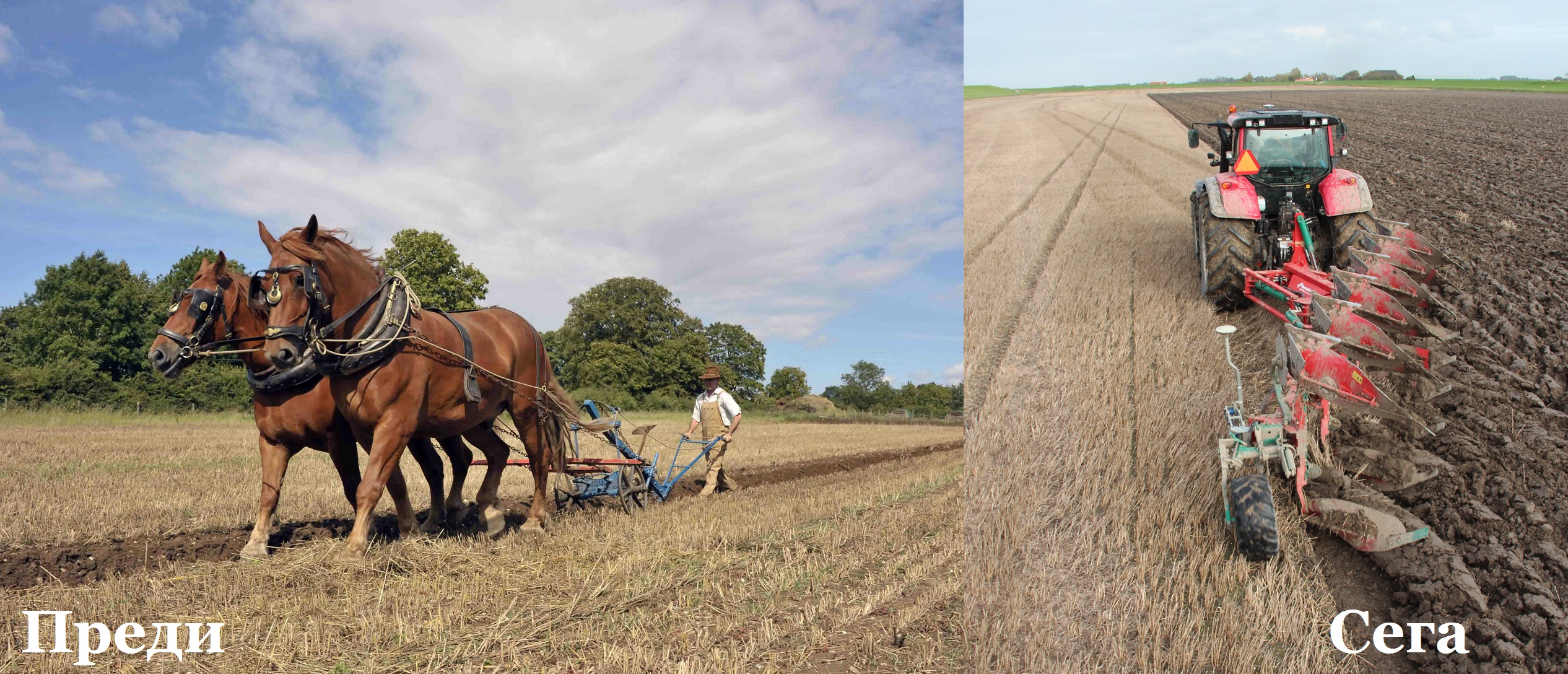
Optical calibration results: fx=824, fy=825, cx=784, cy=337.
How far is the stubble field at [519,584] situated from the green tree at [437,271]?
608 inches

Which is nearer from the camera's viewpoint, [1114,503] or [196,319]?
[1114,503]

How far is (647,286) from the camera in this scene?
116 feet

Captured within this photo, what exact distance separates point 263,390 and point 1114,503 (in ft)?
16.1

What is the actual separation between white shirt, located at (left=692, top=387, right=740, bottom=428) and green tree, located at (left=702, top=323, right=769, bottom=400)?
34391mm

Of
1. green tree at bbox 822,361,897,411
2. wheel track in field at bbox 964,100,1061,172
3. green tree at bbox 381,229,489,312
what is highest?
wheel track in field at bbox 964,100,1061,172

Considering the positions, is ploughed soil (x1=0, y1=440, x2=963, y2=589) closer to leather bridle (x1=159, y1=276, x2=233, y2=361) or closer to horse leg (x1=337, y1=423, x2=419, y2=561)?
horse leg (x1=337, y1=423, x2=419, y2=561)

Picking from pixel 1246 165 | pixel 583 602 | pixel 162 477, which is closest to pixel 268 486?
pixel 583 602

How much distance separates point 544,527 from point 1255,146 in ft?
27.5

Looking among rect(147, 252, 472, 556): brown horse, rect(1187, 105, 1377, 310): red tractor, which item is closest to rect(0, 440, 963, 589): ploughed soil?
rect(147, 252, 472, 556): brown horse

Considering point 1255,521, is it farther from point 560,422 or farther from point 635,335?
point 635,335

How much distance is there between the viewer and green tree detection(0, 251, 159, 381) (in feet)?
73.7

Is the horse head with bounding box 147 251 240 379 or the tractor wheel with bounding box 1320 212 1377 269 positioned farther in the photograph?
the tractor wheel with bounding box 1320 212 1377 269

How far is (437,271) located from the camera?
24016 millimetres

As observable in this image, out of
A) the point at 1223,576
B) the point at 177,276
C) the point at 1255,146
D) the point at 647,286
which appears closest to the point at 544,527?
the point at 1223,576
